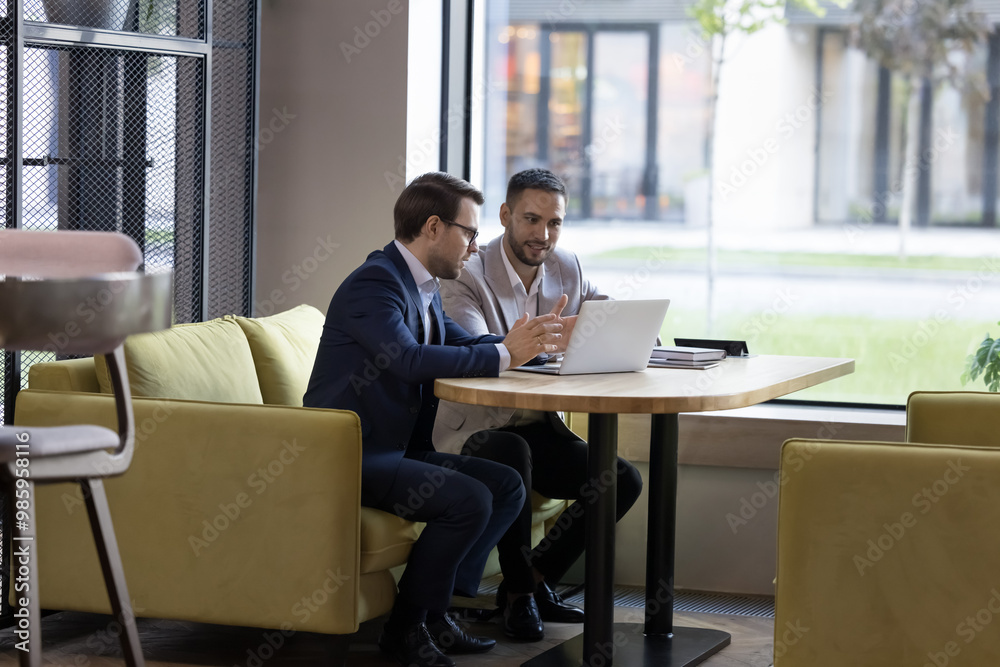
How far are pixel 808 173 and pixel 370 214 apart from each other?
1.51 metres

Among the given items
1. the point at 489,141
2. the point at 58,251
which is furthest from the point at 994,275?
the point at 58,251

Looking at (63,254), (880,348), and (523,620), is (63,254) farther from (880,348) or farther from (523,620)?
(880,348)

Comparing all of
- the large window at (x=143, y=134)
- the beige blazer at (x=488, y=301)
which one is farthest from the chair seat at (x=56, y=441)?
the large window at (x=143, y=134)

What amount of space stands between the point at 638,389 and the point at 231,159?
6.50 feet

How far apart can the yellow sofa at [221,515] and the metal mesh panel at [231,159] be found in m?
1.01

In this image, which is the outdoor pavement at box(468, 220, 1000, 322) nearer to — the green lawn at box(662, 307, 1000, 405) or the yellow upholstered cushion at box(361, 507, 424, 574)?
the green lawn at box(662, 307, 1000, 405)

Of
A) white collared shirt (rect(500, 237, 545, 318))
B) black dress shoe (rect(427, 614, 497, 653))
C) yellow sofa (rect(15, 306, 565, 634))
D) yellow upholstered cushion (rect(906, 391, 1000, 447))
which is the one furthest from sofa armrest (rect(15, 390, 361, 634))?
yellow upholstered cushion (rect(906, 391, 1000, 447))

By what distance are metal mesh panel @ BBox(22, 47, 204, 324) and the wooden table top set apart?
1.09 metres

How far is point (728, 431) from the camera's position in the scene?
11.8ft

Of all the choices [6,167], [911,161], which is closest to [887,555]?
[911,161]

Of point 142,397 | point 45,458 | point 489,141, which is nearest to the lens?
point 45,458

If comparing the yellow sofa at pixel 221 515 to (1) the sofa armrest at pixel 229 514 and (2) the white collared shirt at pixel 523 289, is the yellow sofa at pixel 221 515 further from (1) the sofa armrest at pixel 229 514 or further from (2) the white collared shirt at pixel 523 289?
(2) the white collared shirt at pixel 523 289

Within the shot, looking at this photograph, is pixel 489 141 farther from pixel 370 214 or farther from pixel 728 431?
pixel 728 431

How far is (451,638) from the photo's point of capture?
284 centimetres
